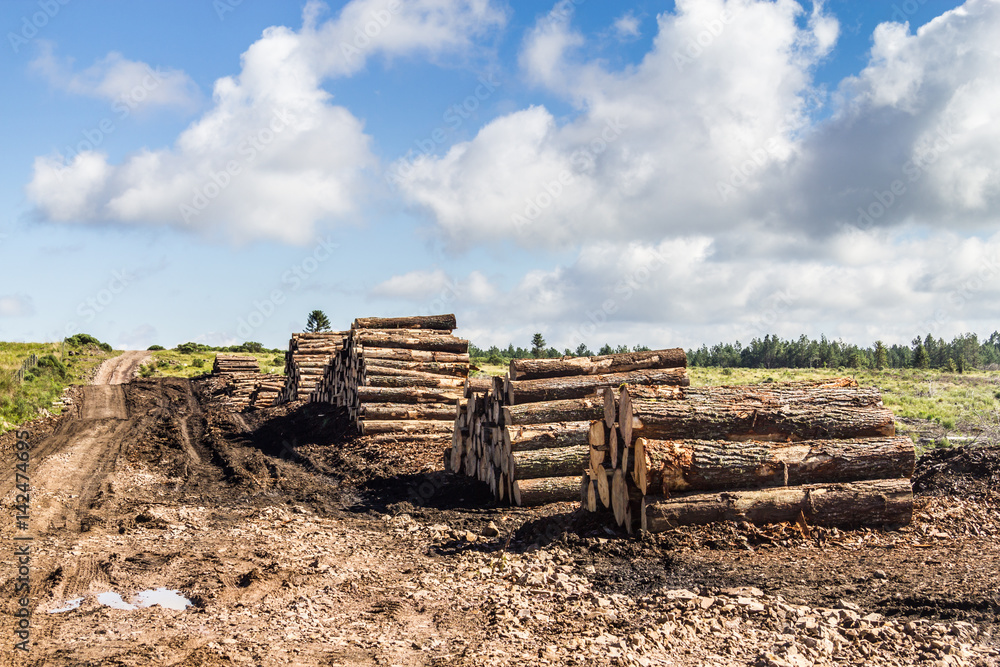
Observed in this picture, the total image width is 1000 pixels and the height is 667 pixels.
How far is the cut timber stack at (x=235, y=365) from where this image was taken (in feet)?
128

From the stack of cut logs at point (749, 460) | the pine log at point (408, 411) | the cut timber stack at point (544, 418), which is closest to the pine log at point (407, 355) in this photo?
the pine log at point (408, 411)

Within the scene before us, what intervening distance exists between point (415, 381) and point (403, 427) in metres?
1.52

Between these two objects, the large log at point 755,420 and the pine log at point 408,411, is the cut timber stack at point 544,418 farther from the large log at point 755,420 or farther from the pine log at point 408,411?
the pine log at point 408,411

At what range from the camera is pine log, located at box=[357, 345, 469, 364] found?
1980cm

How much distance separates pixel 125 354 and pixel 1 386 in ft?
116

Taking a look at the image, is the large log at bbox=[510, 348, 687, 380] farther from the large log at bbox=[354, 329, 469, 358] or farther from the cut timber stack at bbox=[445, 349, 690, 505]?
the large log at bbox=[354, 329, 469, 358]

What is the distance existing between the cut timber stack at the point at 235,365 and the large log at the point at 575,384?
3070cm

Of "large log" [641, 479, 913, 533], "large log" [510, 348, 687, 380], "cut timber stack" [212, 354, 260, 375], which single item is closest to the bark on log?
"large log" [510, 348, 687, 380]

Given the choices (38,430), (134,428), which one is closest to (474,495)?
(134,428)

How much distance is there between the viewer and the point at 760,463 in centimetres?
911

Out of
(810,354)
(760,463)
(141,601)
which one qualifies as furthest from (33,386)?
(810,354)

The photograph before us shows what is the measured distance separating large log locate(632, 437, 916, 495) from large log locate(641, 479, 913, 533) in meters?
0.14

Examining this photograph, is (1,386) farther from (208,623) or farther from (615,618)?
(615,618)

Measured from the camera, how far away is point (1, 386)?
74.1ft
